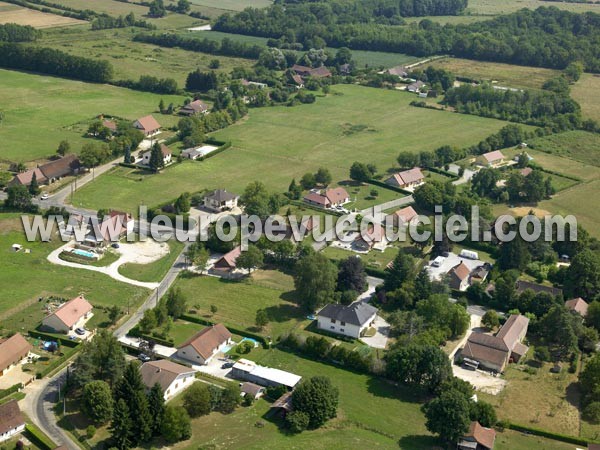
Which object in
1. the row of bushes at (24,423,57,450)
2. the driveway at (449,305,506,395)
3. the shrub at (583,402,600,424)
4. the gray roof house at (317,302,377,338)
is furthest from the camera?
the gray roof house at (317,302,377,338)

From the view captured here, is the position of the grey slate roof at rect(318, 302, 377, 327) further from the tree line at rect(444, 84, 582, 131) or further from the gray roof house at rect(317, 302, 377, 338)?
the tree line at rect(444, 84, 582, 131)

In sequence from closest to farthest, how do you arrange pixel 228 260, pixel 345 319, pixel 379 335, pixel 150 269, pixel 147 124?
pixel 345 319, pixel 379 335, pixel 150 269, pixel 228 260, pixel 147 124

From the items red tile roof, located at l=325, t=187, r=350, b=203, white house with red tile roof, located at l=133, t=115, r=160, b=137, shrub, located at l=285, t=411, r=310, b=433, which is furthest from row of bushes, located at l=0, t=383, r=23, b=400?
white house with red tile roof, located at l=133, t=115, r=160, b=137

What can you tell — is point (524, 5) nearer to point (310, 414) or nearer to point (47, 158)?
point (47, 158)

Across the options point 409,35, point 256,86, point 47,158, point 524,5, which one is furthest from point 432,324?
point 524,5

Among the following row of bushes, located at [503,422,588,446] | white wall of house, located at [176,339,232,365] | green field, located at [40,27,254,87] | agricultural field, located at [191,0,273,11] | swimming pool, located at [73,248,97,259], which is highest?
agricultural field, located at [191,0,273,11]

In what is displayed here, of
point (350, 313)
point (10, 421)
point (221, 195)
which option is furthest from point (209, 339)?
point (221, 195)

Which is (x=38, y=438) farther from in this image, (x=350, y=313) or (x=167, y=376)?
(x=350, y=313)

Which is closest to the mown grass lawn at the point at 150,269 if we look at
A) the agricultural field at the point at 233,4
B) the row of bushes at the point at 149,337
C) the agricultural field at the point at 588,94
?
the row of bushes at the point at 149,337
